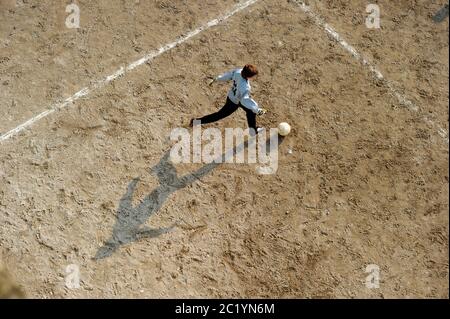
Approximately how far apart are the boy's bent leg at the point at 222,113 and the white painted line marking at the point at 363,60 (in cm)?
266

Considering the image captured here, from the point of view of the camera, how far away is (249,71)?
21.7ft

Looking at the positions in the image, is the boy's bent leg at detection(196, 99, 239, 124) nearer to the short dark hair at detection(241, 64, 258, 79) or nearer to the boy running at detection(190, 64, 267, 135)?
the boy running at detection(190, 64, 267, 135)

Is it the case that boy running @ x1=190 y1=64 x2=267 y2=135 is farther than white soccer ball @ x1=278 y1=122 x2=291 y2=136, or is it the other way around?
white soccer ball @ x1=278 y1=122 x2=291 y2=136

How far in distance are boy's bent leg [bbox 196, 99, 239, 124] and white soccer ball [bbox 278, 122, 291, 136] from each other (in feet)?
2.94

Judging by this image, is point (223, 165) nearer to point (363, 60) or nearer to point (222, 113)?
point (222, 113)

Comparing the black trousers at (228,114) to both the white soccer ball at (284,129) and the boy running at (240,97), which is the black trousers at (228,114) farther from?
the white soccer ball at (284,129)

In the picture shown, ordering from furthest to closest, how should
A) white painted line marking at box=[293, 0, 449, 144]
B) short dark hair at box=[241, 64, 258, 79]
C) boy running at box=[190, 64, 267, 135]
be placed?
white painted line marking at box=[293, 0, 449, 144]
boy running at box=[190, 64, 267, 135]
short dark hair at box=[241, 64, 258, 79]

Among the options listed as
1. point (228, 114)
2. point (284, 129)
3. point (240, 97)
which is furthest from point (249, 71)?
point (284, 129)

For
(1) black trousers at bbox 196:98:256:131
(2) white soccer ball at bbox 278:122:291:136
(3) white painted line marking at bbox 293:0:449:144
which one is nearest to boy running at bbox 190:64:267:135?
(1) black trousers at bbox 196:98:256:131

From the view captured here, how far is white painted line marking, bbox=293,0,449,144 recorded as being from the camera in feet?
25.7

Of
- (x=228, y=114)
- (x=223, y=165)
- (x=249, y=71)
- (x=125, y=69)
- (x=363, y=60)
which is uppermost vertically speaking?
(x=249, y=71)

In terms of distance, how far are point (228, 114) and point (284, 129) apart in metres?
1.01

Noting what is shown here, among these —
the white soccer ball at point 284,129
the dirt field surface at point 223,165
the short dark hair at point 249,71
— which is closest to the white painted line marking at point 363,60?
the dirt field surface at point 223,165
